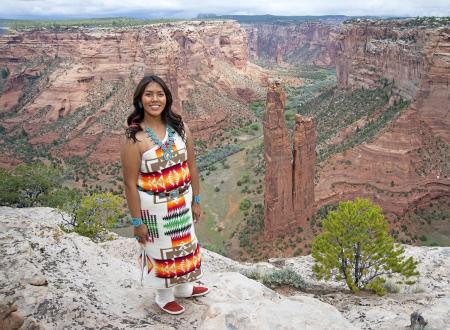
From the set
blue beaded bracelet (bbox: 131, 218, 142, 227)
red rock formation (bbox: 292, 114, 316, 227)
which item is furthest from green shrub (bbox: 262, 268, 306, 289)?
red rock formation (bbox: 292, 114, 316, 227)

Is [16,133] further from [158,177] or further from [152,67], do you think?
[158,177]

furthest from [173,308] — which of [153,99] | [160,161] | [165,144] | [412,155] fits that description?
[412,155]

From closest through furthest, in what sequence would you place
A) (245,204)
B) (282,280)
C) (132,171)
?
(132,171)
(282,280)
(245,204)

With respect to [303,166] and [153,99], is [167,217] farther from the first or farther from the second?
[303,166]

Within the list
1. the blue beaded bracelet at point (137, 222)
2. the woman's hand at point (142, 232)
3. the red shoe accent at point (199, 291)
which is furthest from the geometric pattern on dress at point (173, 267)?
the blue beaded bracelet at point (137, 222)

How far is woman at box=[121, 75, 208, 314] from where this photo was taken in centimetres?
660

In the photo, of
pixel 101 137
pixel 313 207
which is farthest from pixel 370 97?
pixel 101 137

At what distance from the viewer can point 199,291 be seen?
7.81 meters

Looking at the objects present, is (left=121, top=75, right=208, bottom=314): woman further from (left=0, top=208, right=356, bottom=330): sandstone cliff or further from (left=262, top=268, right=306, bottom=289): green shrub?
(left=262, top=268, right=306, bottom=289): green shrub

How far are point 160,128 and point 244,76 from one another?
95.2 meters

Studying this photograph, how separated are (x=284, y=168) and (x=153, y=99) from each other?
2407 centimetres

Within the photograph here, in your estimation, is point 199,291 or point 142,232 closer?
point 142,232

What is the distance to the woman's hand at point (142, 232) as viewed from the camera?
22.2ft

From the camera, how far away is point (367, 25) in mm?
57438
